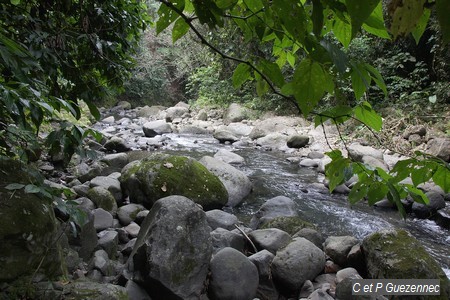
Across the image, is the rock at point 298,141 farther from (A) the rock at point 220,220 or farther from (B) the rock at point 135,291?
(B) the rock at point 135,291

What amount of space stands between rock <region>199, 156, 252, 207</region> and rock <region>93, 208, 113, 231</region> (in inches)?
84.4

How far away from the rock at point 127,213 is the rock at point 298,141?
6.31m

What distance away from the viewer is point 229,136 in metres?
11.0

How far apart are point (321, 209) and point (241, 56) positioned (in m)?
4.24

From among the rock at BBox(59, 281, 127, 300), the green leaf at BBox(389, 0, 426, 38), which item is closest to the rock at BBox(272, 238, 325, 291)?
the rock at BBox(59, 281, 127, 300)

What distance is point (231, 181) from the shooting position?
5746 mm

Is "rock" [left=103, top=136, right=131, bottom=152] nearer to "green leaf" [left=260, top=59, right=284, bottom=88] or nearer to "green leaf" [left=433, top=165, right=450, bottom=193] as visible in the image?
"green leaf" [left=260, top=59, right=284, bottom=88]

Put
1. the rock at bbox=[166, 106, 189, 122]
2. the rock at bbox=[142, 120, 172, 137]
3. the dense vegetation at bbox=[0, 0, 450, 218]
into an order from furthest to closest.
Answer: the rock at bbox=[166, 106, 189, 122], the rock at bbox=[142, 120, 172, 137], the dense vegetation at bbox=[0, 0, 450, 218]

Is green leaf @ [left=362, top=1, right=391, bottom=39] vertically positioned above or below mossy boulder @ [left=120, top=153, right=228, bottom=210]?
above

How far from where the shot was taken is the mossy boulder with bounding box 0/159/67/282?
5.85ft

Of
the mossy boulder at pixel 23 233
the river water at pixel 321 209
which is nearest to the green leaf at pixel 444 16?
the mossy boulder at pixel 23 233

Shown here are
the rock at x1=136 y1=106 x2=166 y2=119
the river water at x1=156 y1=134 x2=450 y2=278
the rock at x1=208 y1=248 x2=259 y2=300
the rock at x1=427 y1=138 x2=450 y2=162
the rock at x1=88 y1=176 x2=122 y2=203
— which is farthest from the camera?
the rock at x1=136 y1=106 x2=166 y2=119

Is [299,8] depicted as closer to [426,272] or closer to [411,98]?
[426,272]

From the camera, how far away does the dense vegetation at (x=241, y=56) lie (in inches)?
20.1
